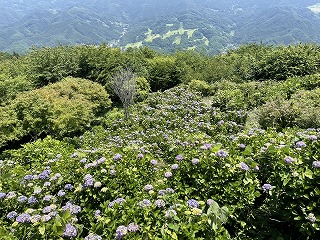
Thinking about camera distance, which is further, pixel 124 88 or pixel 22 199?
pixel 124 88

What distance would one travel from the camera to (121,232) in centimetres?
242

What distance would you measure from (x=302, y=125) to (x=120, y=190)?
810 centimetres

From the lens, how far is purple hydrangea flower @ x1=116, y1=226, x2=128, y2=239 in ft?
7.93

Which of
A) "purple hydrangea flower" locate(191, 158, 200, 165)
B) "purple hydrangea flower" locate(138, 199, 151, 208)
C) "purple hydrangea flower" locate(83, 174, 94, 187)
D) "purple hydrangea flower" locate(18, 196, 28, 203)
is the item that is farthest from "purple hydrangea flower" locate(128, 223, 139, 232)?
"purple hydrangea flower" locate(18, 196, 28, 203)

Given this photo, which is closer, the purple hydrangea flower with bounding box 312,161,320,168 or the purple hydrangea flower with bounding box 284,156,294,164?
the purple hydrangea flower with bounding box 312,161,320,168

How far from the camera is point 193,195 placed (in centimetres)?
343

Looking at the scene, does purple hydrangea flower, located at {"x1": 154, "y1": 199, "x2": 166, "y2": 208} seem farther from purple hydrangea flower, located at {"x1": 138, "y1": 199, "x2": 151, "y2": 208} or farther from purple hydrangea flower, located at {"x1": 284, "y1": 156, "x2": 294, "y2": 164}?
purple hydrangea flower, located at {"x1": 284, "y1": 156, "x2": 294, "y2": 164}

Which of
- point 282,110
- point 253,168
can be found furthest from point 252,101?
point 253,168

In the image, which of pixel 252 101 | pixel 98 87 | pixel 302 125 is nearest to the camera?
pixel 302 125

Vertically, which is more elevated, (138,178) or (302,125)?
(138,178)

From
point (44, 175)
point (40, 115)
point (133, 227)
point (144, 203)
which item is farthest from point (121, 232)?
point (40, 115)

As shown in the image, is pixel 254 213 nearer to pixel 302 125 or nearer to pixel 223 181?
pixel 223 181

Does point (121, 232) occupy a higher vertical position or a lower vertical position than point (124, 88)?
higher

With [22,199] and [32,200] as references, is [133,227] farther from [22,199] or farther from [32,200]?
[22,199]
